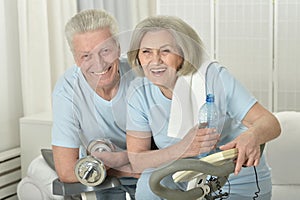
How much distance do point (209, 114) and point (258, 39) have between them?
2.34 metres

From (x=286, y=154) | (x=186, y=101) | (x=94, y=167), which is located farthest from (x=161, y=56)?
(x=286, y=154)

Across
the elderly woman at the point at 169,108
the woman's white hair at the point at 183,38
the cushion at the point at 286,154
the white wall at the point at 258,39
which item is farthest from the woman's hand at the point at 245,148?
the white wall at the point at 258,39

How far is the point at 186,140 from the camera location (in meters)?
1.68

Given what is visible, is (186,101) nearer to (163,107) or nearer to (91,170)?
(163,107)

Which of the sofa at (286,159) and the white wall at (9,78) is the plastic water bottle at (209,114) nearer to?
the sofa at (286,159)

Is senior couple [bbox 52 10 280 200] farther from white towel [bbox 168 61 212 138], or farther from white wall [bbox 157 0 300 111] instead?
white wall [bbox 157 0 300 111]

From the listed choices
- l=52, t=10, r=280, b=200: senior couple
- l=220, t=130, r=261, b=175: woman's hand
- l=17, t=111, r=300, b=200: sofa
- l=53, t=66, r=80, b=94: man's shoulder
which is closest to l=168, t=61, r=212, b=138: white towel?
l=52, t=10, r=280, b=200: senior couple

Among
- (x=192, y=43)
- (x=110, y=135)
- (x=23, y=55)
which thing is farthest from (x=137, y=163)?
(x=23, y=55)

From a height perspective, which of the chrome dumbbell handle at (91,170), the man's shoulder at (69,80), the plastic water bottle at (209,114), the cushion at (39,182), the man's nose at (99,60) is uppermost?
the man's nose at (99,60)

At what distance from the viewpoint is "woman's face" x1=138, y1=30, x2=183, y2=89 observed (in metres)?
1.66

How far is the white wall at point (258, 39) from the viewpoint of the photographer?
3867 mm

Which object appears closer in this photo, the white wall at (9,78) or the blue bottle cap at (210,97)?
the blue bottle cap at (210,97)

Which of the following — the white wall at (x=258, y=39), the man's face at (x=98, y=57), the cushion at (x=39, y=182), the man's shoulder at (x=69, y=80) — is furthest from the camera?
the white wall at (x=258, y=39)

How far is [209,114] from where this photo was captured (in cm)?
169
